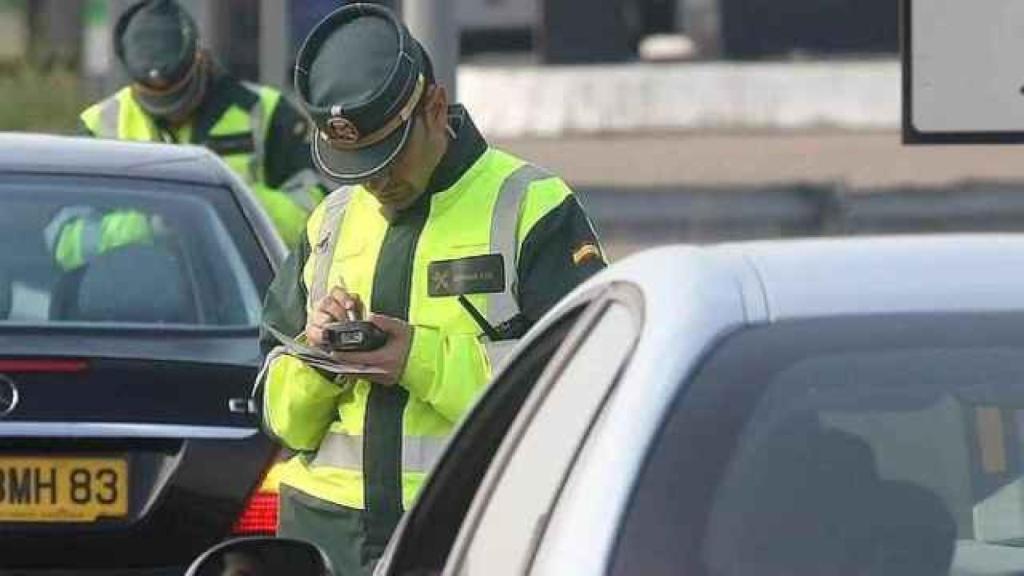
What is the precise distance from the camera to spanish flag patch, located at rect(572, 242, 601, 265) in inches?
215

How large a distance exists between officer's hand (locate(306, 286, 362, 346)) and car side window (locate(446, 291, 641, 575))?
1.30 m

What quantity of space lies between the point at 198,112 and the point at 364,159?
16.6ft

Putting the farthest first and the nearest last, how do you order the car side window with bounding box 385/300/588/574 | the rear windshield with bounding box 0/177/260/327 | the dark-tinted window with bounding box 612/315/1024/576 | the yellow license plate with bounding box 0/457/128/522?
1. the rear windshield with bounding box 0/177/260/327
2. the yellow license plate with bounding box 0/457/128/522
3. the car side window with bounding box 385/300/588/574
4. the dark-tinted window with bounding box 612/315/1024/576

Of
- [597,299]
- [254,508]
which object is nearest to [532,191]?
[254,508]

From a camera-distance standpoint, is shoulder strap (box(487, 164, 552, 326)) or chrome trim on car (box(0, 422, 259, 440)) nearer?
shoulder strap (box(487, 164, 552, 326))

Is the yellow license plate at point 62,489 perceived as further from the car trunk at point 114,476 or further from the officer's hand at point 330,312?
the officer's hand at point 330,312

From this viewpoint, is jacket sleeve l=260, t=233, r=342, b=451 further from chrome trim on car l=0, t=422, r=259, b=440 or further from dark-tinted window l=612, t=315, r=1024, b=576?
dark-tinted window l=612, t=315, r=1024, b=576

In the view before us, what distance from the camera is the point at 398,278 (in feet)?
17.7

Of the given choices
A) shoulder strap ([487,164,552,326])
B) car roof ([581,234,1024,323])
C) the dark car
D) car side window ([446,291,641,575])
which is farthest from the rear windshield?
car roof ([581,234,1024,323])

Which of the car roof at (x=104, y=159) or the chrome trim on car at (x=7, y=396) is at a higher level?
the car roof at (x=104, y=159)

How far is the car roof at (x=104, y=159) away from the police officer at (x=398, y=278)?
2.06 metres

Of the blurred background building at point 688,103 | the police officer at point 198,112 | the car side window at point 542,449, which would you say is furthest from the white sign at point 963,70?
the blurred background building at point 688,103

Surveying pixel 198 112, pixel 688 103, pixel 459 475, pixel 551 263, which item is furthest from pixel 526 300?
pixel 688 103

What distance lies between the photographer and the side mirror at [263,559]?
4.37 meters
